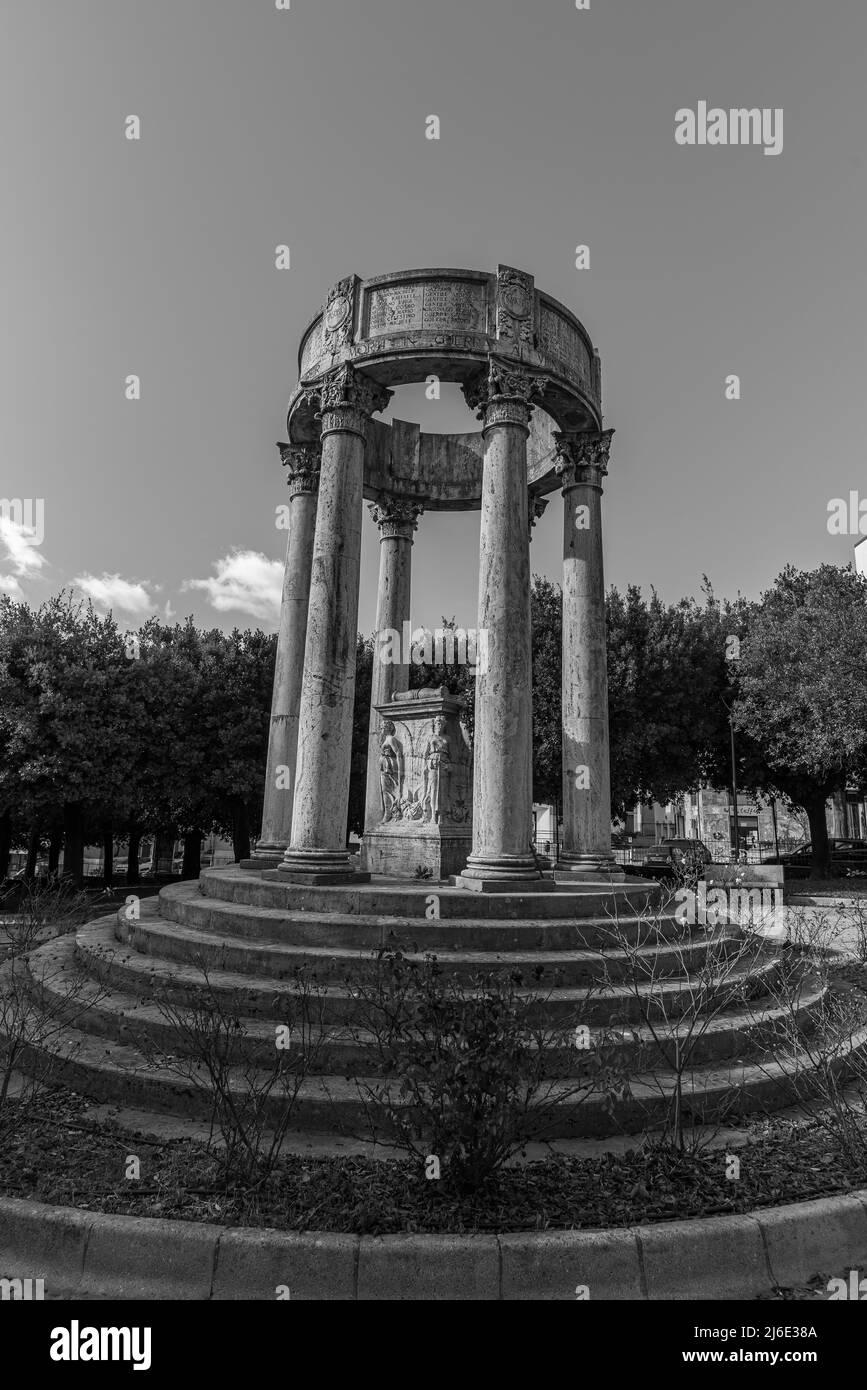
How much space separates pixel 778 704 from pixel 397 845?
1909 centimetres

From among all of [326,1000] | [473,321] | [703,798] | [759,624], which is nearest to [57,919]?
[326,1000]

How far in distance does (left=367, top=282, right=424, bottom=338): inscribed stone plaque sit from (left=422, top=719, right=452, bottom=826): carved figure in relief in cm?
724

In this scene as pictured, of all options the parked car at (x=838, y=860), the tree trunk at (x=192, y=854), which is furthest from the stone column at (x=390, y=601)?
the parked car at (x=838, y=860)

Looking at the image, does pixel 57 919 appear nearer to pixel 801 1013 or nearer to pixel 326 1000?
pixel 326 1000

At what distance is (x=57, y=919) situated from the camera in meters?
12.8

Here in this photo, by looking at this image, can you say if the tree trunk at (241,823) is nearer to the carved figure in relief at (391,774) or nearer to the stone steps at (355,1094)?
the carved figure in relief at (391,774)

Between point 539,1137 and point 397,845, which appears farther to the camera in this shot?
point 397,845

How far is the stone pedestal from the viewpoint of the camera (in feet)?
44.5

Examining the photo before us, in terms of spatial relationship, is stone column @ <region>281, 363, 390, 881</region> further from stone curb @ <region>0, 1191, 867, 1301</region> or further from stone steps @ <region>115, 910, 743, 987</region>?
stone curb @ <region>0, 1191, 867, 1301</region>

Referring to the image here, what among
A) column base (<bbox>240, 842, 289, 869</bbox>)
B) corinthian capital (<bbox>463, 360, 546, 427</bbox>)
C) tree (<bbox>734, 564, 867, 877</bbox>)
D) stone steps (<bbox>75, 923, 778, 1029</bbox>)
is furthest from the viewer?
tree (<bbox>734, 564, 867, 877</bbox>)

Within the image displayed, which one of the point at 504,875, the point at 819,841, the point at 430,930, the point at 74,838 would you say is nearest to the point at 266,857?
the point at 504,875

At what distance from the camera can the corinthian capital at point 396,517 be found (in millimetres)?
17719

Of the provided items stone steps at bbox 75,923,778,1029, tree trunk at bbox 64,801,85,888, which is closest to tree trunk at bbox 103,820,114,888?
tree trunk at bbox 64,801,85,888
